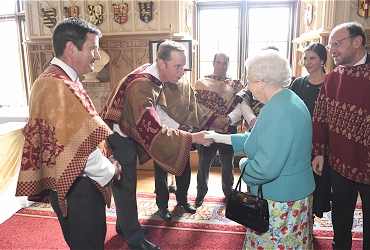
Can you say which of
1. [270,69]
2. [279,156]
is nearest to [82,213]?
[279,156]

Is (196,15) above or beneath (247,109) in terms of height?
above

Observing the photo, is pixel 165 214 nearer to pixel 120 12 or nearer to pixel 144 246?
pixel 144 246

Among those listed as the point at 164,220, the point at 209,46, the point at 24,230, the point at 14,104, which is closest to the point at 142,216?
the point at 164,220

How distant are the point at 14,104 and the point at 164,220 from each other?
4246 millimetres

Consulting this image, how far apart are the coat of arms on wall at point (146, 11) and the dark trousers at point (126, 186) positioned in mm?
2736

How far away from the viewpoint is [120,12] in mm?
4367

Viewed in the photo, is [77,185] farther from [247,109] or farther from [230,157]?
[230,157]

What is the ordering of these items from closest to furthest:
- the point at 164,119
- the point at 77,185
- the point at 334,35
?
the point at 77,185 < the point at 334,35 < the point at 164,119

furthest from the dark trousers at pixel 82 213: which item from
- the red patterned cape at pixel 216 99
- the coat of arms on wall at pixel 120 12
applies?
the coat of arms on wall at pixel 120 12

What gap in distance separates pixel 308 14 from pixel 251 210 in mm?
3809

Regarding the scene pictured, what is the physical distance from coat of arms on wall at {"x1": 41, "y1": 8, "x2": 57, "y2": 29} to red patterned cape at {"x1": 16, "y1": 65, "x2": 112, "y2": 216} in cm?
387

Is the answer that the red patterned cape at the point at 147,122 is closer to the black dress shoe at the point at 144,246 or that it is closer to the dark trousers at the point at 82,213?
the dark trousers at the point at 82,213

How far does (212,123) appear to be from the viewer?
9.77 feet

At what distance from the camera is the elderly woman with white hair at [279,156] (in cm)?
126
